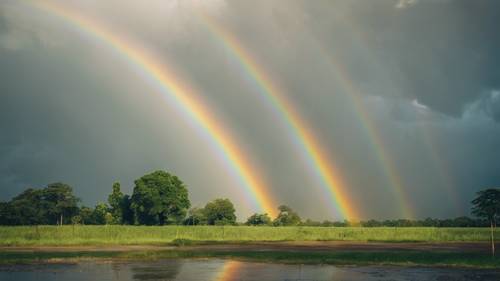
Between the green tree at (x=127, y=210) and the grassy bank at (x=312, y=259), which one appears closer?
the grassy bank at (x=312, y=259)

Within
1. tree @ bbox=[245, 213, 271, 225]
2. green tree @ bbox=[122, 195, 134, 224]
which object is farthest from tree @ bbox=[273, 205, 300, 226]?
green tree @ bbox=[122, 195, 134, 224]

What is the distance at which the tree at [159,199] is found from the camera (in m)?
114

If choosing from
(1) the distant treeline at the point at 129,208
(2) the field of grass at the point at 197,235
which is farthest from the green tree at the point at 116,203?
(2) the field of grass at the point at 197,235

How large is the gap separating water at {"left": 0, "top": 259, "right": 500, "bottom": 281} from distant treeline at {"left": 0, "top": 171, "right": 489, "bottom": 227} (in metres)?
62.5

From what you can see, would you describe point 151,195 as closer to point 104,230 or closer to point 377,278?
point 104,230

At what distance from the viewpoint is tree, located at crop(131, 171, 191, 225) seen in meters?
114

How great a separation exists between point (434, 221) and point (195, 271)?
13689 centimetres

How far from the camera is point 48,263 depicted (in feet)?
134

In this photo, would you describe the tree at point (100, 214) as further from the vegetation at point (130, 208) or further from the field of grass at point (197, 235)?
the field of grass at point (197, 235)

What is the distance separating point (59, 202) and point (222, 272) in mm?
89566

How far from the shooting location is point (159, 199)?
372 feet

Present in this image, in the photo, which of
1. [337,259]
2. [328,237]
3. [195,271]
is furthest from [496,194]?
[328,237]

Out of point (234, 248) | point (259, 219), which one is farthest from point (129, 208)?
point (234, 248)

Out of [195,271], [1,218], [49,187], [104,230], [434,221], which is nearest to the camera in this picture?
[195,271]
